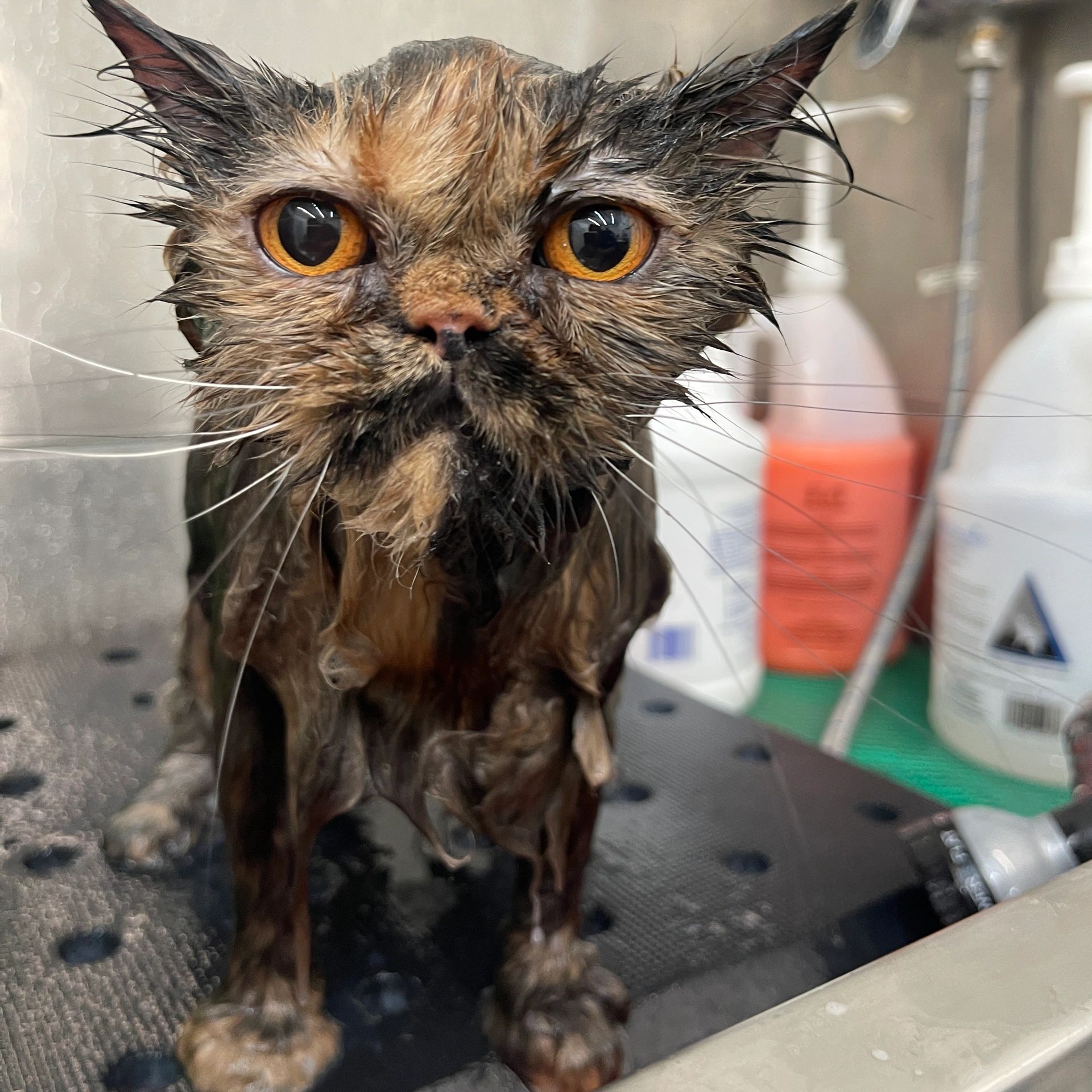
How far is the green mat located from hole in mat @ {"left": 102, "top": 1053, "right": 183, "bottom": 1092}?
0.35 m

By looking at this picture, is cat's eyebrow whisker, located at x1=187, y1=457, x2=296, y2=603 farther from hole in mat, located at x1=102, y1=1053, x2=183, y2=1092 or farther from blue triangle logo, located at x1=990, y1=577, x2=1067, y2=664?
blue triangle logo, located at x1=990, y1=577, x2=1067, y2=664

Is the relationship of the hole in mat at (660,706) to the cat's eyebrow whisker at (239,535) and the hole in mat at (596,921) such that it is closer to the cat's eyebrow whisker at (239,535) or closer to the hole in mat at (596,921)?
the hole in mat at (596,921)

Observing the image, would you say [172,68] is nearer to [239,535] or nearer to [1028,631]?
[239,535]

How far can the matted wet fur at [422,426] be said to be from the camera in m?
0.19

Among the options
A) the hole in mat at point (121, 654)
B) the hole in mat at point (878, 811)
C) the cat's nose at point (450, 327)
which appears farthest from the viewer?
the hole in mat at point (878, 811)

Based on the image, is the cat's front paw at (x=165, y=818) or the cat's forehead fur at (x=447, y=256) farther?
the cat's front paw at (x=165, y=818)

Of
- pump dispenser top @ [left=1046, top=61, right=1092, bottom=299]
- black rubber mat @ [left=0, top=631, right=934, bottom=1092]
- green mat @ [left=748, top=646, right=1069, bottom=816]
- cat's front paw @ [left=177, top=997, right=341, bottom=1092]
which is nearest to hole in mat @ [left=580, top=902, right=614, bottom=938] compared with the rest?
black rubber mat @ [left=0, top=631, right=934, bottom=1092]

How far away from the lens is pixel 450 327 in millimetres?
180

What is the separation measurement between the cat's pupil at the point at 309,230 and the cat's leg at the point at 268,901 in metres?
0.13

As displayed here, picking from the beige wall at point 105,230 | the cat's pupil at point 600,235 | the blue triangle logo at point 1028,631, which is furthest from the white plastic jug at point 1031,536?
the cat's pupil at point 600,235

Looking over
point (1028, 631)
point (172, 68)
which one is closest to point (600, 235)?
point (172, 68)

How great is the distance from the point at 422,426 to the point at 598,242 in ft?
0.20

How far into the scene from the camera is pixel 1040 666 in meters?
0.49

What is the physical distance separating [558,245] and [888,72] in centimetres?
27
